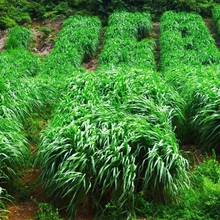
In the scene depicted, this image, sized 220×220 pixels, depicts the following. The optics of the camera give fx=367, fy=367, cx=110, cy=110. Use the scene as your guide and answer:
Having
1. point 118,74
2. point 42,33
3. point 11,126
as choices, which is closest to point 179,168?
point 11,126

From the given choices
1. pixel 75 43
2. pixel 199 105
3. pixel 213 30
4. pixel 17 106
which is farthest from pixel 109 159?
pixel 213 30

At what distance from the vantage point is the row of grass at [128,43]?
10055 millimetres

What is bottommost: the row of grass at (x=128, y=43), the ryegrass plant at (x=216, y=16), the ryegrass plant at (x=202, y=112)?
the ryegrass plant at (x=202, y=112)

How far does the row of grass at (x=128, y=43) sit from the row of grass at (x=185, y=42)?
0.49 m

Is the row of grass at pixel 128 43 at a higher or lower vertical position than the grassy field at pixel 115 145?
higher

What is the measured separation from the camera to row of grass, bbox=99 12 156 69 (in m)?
10.1

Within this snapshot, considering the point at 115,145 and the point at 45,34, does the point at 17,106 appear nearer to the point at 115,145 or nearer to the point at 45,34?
the point at 115,145

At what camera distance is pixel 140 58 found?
10.2 m

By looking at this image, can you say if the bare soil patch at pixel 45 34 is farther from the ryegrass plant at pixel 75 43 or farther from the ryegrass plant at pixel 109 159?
the ryegrass plant at pixel 109 159

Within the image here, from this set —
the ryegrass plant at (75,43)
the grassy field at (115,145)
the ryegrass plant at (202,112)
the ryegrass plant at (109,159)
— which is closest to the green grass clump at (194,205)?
the grassy field at (115,145)

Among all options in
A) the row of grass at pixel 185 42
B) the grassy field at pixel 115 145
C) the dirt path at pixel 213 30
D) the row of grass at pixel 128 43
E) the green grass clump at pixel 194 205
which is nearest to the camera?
the green grass clump at pixel 194 205

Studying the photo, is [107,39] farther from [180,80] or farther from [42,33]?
[180,80]

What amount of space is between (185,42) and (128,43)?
1781mm

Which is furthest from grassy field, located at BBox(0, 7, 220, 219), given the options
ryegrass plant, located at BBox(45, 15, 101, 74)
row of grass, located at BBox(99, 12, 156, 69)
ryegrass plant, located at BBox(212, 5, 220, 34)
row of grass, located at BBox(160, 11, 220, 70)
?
ryegrass plant, located at BBox(212, 5, 220, 34)
